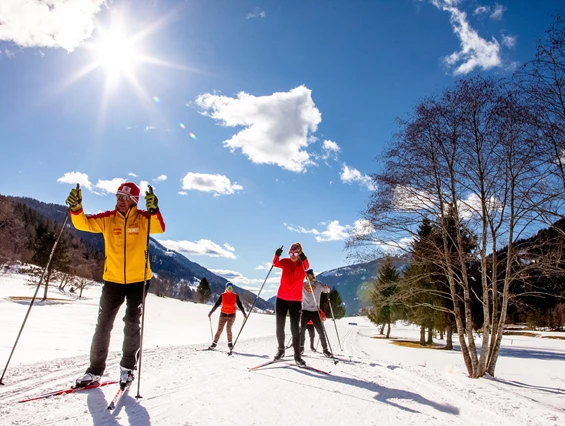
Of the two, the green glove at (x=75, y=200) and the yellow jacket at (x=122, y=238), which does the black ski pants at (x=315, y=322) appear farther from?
the green glove at (x=75, y=200)

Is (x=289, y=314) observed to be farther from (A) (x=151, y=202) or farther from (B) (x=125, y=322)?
(A) (x=151, y=202)

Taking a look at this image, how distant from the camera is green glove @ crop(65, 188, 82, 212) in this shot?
12.4ft

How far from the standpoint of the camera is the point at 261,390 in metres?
3.74

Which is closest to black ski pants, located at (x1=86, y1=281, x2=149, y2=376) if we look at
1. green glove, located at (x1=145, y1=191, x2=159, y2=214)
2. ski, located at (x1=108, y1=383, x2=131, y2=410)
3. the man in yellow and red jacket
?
the man in yellow and red jacket

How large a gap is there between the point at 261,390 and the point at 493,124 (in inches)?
371

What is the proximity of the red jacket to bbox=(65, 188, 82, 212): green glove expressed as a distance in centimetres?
374

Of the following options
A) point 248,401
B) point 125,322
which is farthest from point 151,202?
point 248,401

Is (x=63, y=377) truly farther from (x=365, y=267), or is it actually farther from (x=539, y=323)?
(x=539, y=323)

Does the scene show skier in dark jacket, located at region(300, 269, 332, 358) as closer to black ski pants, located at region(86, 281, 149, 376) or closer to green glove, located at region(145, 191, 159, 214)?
black ski pants, located at region(86, 281, 149, 376)

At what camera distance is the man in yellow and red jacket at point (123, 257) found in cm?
379

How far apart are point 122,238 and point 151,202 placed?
548 mm

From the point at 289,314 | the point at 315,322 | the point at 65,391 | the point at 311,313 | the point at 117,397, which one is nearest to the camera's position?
the point at 117,397

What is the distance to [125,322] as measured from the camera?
A: 12.6 feet

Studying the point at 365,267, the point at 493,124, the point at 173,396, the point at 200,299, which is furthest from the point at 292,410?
the point at 200,299
